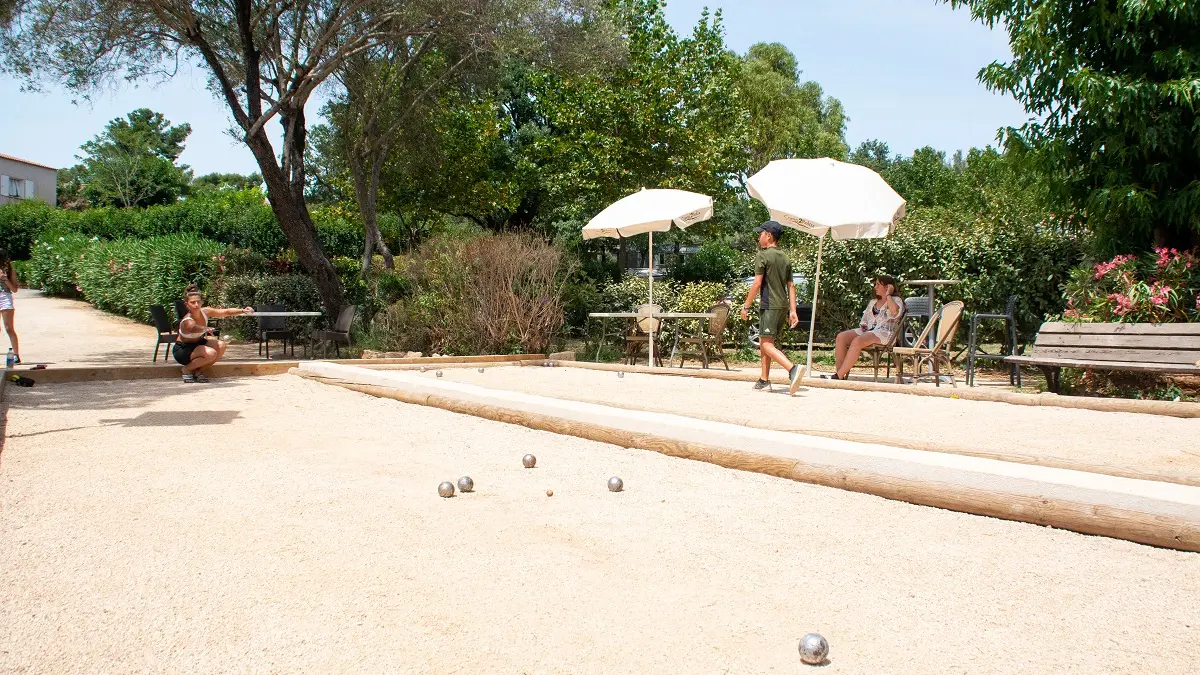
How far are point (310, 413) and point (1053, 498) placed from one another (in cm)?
580

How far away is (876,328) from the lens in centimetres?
1014

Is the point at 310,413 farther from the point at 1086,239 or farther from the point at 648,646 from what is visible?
the point at 1086,239

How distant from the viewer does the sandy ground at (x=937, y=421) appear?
5.12m

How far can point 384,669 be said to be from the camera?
2.53 m

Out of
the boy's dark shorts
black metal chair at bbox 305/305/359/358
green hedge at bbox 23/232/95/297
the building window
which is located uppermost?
the building window

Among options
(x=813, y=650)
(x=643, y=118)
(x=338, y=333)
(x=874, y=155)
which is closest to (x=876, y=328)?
(x=338, y=333)

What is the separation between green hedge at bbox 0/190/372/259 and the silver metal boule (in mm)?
27169

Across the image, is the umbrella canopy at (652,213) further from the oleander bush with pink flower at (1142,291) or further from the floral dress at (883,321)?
the oleander bush with pink flower at (1142,291)

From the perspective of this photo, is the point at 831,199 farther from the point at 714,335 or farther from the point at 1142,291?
the point at 714,335

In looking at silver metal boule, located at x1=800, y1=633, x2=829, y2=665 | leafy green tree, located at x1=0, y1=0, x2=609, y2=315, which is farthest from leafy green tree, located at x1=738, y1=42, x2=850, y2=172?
silver metal boule, located at x1=800, y1=633, x2=829, y2=665

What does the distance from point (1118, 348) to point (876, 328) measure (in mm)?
2514

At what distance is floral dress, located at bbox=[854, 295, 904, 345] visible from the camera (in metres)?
9.98

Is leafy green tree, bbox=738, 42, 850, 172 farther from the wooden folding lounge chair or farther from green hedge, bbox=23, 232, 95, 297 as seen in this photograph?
the wooden folding lounge chair

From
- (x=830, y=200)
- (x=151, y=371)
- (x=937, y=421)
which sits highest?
(x=830, y=200)
